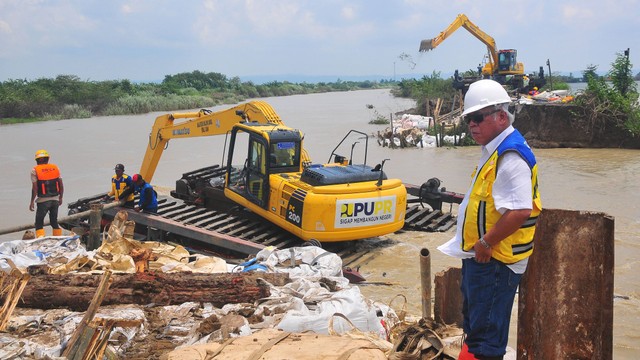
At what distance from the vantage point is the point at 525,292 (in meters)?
3.26

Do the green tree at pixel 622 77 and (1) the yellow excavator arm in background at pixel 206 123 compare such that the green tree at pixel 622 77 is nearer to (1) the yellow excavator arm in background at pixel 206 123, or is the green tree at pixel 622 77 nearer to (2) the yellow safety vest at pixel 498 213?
(1) the yellow excavator arm in background at pixel 206 123

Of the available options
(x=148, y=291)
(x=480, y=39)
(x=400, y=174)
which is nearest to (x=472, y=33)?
(x=480, y=39)

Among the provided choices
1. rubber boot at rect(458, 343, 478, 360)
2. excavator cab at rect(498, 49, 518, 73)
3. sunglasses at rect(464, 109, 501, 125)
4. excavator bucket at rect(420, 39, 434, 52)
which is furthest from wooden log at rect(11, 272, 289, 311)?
excavator cab at rect(498, 49, 518, 73)

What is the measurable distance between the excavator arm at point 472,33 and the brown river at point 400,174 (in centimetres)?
501

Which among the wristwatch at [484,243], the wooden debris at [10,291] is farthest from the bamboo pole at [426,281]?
the wooden debris at [10,291]

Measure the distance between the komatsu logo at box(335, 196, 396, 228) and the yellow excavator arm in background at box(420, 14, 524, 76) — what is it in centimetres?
1961

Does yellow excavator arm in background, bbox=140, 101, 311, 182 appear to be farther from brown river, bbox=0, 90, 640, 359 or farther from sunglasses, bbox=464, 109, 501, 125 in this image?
sunglasses, bbox=464, 109, 501, 125

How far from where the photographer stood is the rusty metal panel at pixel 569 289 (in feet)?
10.2

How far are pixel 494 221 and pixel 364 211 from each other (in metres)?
5.64

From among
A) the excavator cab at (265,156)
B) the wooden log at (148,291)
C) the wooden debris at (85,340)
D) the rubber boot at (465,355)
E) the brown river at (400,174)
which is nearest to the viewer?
the rubber boot at (465,355)

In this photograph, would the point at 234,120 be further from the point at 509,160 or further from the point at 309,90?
the point at 309,90

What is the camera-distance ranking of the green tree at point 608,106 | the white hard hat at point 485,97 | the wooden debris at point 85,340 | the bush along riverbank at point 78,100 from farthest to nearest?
the bush along riverbank at point 78,100
the green tree at point 608,106
the wooden debris at point 85,340
the white hard hat at point 485,97

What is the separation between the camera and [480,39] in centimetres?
2927

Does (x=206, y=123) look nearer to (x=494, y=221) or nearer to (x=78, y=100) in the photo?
(x=494, y=221)
